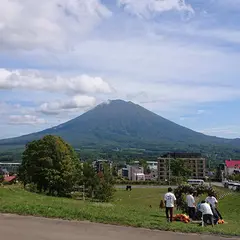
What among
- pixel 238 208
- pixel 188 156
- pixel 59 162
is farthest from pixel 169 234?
pixel 188 156

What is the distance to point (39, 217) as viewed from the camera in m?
13.4

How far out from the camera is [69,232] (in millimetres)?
11344

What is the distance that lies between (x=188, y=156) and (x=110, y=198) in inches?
4186

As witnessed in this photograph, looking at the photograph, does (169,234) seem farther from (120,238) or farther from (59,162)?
(59,162)

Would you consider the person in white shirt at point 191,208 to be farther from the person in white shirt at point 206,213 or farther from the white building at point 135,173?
the white building at point 135,173

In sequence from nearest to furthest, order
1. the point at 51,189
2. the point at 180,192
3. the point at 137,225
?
the point at 137,225 → the point at 180,192 → the point at 51,189

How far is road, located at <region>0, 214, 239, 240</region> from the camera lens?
10.8m

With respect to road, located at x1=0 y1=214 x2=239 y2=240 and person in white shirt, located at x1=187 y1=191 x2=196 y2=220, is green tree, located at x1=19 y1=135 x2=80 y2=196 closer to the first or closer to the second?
person in white shirt, located at x1=187 y1=191 x2=196 y2=220

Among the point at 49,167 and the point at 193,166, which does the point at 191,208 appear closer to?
the point at 49,167

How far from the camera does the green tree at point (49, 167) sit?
38219mm

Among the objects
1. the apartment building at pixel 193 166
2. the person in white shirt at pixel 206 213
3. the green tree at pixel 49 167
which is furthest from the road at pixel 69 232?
the apartment building at pixel 193 166

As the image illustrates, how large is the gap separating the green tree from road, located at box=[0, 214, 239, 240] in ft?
84.2

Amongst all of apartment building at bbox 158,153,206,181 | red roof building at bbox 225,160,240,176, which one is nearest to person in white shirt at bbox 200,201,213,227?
apartment building at bbox 158,153,206,181

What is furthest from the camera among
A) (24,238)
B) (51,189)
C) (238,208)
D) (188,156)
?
(188,156)
